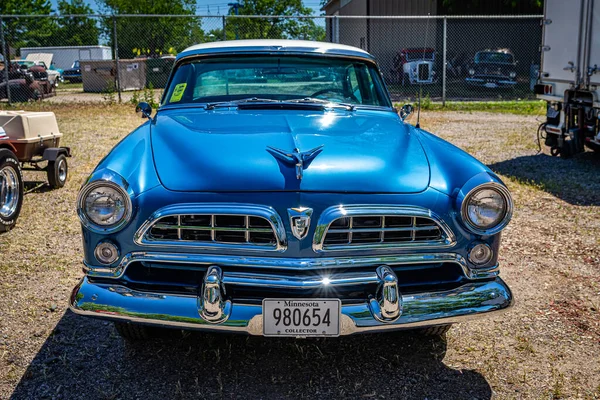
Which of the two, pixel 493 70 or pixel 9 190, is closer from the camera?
pixel 9 190

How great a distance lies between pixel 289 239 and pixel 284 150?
1.70 feet

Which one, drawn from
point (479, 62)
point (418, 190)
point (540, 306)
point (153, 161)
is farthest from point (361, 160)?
point (479, 62)

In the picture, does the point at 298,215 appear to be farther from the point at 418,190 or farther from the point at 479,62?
the point at 479,62

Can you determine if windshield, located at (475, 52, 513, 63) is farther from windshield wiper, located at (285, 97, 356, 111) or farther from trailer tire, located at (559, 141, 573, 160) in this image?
windshield wiper, located at (285, 97, 356, 111)

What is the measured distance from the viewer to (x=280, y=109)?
4105 millimetres

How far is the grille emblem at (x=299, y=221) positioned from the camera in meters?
2.87

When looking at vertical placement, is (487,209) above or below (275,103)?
below

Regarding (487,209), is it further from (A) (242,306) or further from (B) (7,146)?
(B) (7,146)

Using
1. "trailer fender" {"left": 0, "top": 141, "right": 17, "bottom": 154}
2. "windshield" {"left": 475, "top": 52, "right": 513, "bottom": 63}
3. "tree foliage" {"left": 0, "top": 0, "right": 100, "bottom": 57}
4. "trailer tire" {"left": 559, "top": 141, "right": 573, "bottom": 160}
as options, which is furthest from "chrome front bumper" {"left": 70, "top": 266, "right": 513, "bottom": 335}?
→ "tree foliage" {"left": 0, "top": 0, "right": 100, "bottom": 57}

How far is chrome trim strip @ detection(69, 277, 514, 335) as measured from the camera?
282 cm

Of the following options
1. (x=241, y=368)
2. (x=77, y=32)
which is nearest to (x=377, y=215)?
(x=241, y=368)

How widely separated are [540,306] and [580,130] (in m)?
5.54

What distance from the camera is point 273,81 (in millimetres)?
4387

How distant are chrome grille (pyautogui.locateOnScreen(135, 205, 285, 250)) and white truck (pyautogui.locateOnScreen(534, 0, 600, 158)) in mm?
6938
